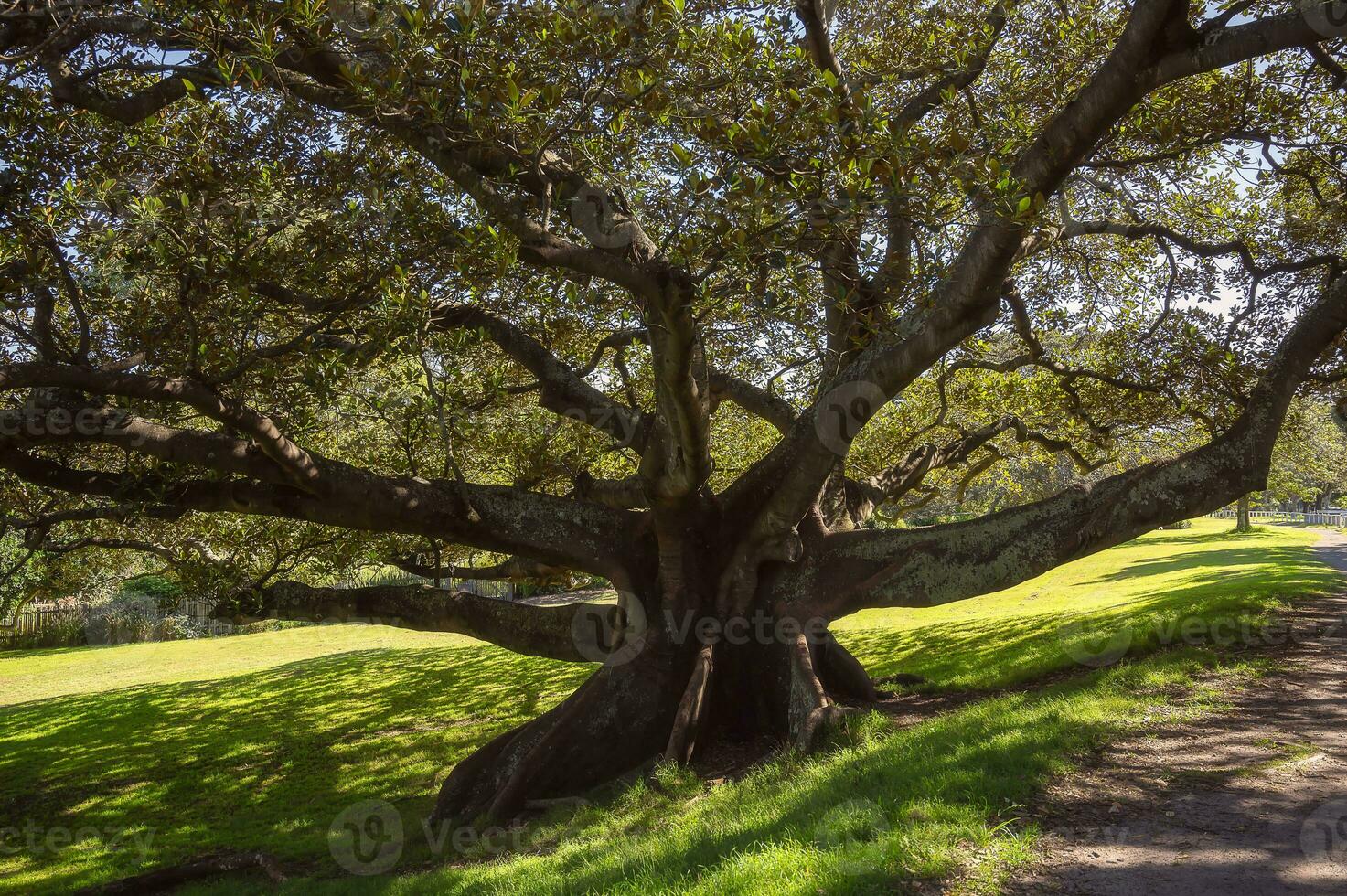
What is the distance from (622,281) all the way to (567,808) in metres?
5.01

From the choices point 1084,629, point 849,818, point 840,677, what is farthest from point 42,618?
point 849,818

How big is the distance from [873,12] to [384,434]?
927cm

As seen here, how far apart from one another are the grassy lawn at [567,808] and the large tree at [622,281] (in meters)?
1.41

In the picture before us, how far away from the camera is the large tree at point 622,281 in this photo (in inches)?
251

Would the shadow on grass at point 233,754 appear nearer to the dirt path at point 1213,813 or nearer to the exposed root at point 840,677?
the exposed root at point 840,677

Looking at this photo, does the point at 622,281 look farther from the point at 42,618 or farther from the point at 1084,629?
the point at 42,618

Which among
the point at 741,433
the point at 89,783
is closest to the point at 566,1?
the point at 741,433

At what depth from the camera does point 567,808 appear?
809 cm

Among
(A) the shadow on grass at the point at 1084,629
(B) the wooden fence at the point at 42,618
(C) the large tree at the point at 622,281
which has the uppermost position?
(C) the large tree at the point at 622,281

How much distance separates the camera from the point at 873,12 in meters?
12.1

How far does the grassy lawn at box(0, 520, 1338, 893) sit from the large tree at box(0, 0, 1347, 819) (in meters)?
1.41

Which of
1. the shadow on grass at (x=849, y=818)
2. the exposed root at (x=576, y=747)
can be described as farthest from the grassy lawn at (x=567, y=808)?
the exposed root at (x=576, y=747)

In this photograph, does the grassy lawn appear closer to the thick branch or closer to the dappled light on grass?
the dappled light on grass

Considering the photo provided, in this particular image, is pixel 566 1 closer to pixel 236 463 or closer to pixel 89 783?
pixel 236 463
